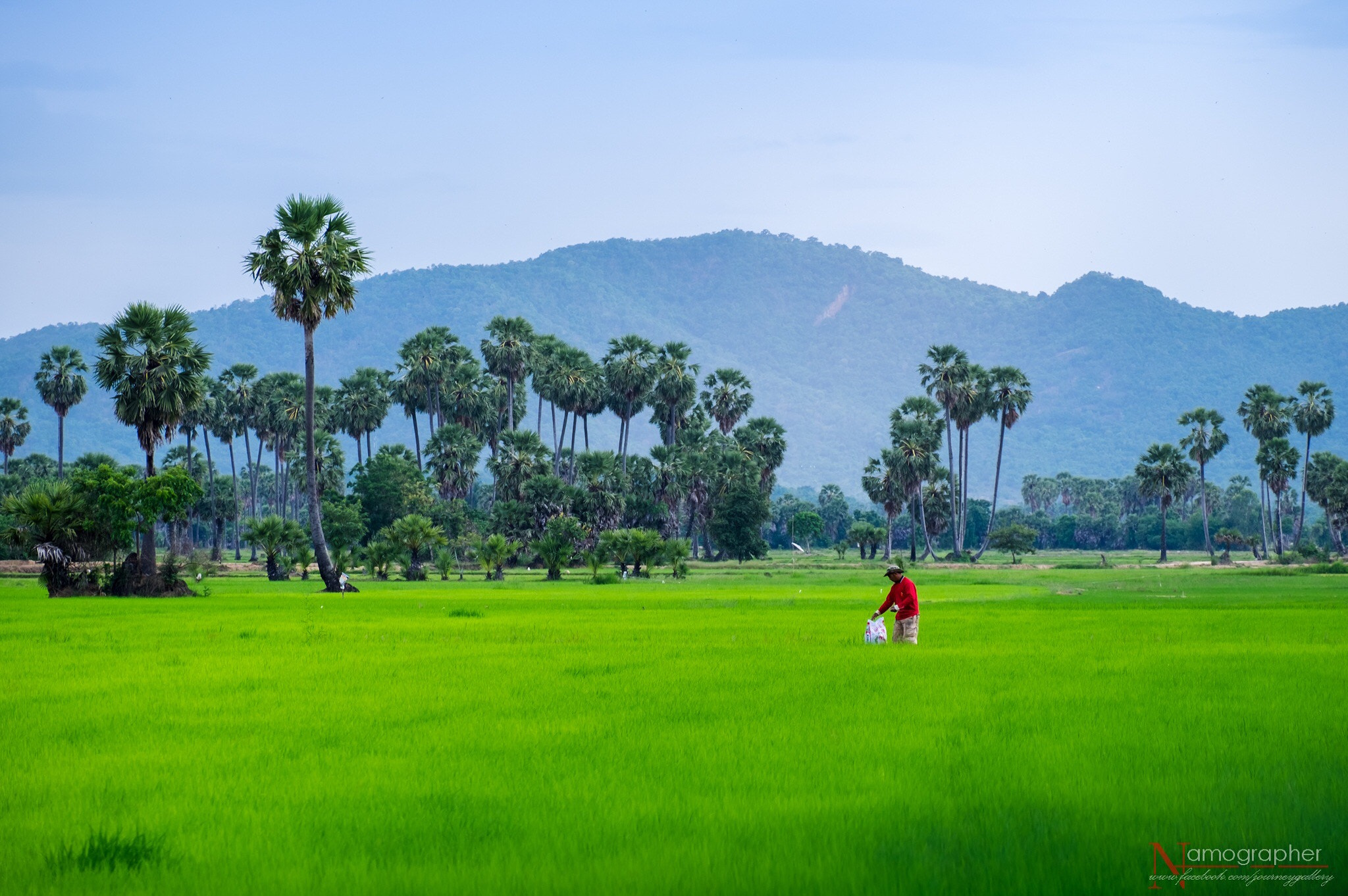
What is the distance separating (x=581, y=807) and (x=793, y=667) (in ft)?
38.6

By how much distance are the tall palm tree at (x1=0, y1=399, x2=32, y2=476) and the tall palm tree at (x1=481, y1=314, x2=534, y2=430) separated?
175 ft

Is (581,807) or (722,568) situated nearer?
(581,807)

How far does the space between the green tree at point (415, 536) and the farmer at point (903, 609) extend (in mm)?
50773

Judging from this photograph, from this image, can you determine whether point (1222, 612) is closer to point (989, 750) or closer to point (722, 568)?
point (989, 750)

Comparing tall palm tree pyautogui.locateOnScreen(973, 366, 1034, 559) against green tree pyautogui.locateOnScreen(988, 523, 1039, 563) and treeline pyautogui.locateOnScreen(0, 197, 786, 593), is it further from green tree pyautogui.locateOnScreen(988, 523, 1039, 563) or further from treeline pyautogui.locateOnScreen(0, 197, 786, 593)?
treeline pyautogui.locateOnScreen(0, 197, 786, 593)

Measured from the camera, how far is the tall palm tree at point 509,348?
12469cm

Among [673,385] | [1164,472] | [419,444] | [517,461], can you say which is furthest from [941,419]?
[419,444]

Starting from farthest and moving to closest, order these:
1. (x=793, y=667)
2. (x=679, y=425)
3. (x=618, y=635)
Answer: (x=679, y=425), (x=618, y=635), (x=793, y=667)

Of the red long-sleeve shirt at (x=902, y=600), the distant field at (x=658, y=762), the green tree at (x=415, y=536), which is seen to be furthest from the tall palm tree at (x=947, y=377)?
the red long-sleeve shirt at (x=902, y=600)

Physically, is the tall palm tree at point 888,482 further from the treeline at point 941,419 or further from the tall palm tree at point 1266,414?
the tall palm tree at point 1266,414

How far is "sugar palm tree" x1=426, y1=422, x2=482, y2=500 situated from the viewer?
120938 millimetres

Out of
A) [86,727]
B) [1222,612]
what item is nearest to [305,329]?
[1222,612]

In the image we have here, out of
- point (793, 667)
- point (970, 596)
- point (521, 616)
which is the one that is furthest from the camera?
point (970, 596)

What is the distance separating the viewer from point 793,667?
73.4 feet
